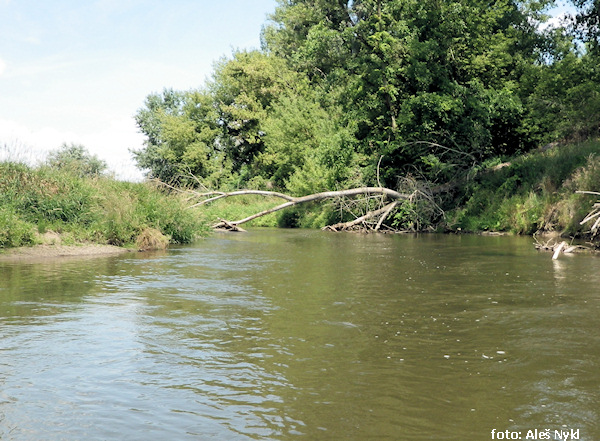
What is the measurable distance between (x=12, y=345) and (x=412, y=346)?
447 cm

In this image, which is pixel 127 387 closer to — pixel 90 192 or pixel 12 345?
pixel 12 345

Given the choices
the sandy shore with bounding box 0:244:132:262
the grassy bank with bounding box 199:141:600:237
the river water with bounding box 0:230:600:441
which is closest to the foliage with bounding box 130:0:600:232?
the grassy bank with bounding box 199:141:600:237

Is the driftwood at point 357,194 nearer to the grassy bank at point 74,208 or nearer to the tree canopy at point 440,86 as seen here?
the tree canopy at point 440,86

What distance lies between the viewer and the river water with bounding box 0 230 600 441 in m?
4.97

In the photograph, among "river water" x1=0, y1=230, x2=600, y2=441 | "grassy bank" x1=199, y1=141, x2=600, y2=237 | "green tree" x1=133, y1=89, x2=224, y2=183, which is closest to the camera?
"river water" x1=0, y1=230, x2=600, y2=441

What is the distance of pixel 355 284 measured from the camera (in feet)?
41.0

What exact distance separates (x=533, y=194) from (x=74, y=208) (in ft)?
61.8

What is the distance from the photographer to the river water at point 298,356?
4.97 metres

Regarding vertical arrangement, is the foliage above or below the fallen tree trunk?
above

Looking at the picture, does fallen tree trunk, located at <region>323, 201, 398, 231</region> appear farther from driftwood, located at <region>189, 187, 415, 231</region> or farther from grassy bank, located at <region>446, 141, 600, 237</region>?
grassy bank, located at <region>446, 141, 600, 237</region>

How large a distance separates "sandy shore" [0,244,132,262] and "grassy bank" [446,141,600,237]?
15703 millimetres

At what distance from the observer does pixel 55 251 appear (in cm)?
1744

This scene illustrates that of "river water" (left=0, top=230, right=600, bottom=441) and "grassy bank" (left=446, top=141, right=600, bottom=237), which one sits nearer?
"river water" (left=0, top=230, right=600, bottom=441)

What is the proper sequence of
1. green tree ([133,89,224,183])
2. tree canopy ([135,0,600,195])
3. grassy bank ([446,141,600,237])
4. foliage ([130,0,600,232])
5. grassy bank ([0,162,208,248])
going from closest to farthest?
grassy bank ([0,162,208,248]) < grassy bank ([446,141,600,237]) < foliage ([130,0,600,232]) < tree canopy ([135,0,600,195]) < green tree ([133,89,224,183])
